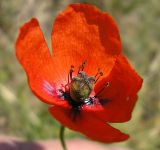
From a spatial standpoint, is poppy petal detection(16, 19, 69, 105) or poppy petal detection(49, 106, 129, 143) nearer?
poppy petal detection(49, 106, 129, 143)

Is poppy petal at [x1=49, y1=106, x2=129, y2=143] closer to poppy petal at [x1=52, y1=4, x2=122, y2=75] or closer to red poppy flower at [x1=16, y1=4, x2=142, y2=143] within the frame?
red poppy flower at [x1=16, y1=4, x2=142, y2=143]

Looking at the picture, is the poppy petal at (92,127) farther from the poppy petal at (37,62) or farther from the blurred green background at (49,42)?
the blurred green background at (49,42)

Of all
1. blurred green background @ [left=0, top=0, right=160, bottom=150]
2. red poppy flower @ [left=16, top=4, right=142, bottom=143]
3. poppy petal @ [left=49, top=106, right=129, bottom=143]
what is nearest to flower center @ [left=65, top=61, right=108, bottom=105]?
red poppy flower @ [left=16, top=4, right=142, bottom=143]

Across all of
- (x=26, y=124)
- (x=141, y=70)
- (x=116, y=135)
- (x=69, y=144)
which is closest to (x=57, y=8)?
(x=141, y=70)

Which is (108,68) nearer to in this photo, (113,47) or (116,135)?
(113,47)

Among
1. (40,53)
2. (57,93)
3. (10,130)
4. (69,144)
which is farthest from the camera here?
(10,130)

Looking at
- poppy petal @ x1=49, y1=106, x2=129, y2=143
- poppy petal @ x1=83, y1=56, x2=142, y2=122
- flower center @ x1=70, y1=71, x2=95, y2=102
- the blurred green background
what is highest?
the blurred green background
